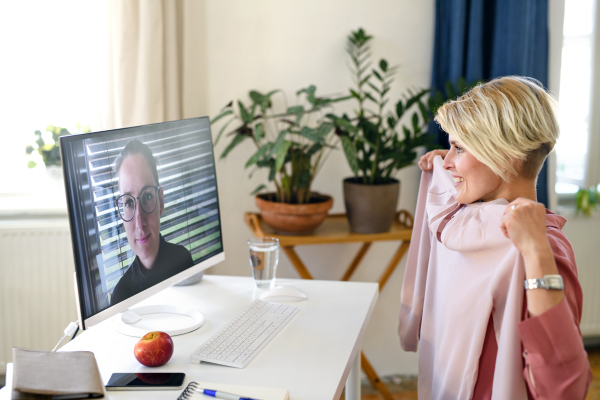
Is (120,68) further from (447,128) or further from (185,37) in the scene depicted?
(447,128)

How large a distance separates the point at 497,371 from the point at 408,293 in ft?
1.78

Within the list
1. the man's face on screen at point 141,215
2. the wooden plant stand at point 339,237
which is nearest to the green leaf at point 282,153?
the wooden plant stand at point 339,237

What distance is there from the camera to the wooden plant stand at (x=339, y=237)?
2160 millimetres

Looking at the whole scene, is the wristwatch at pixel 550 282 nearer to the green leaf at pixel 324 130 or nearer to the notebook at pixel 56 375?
the notebook at pixel 56 375


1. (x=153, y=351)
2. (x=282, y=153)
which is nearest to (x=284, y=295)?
(x=153, y=351)

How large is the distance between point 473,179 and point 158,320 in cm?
83

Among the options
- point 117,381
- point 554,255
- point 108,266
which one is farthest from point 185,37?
point 554,255

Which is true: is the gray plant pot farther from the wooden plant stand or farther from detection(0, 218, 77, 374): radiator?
detection(0, 218, 77, 374): radiator

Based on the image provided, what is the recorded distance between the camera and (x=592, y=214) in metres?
2.80

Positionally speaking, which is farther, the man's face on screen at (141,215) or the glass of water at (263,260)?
the glass of water at (263,260)

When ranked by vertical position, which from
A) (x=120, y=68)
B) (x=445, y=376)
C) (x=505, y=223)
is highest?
(x=120, y=68)

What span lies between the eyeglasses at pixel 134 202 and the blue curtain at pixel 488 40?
5.10 ft

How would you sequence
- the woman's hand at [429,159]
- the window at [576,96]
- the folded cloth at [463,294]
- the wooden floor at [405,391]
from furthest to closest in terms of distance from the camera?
the window at [576,96]
the wooden floor at [405,391]
the woman's hand at [429,159]
the folded cloth at [463,294]

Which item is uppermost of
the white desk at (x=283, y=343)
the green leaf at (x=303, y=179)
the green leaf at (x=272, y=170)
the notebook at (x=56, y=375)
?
the green leaf at (x=272, y=170)
